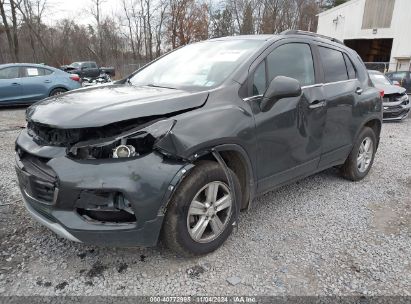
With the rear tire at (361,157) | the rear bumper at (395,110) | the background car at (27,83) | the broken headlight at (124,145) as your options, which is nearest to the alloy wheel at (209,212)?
the broken headlight at (124,145)

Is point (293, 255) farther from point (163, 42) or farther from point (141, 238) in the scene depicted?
point (163, 42)

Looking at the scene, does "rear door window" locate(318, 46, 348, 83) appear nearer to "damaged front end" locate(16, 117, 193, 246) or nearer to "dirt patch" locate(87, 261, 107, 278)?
"damaged front end" locate(16, 117, 193, 246)

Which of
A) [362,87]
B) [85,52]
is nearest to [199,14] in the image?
[85,52]

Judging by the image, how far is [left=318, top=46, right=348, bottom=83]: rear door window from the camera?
12.7 ft

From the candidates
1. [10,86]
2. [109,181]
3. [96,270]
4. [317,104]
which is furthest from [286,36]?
[10,86]

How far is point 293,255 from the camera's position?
290cm

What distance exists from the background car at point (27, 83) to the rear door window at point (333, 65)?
9.20 meters

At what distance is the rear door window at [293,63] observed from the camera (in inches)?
128

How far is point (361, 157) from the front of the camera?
4.60m

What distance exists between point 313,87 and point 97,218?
2.51m

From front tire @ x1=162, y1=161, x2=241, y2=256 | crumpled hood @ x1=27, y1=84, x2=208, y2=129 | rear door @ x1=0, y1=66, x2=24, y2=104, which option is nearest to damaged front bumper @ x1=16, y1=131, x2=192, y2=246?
front tire @ x1=162, y1=161, x2=241, y2=256

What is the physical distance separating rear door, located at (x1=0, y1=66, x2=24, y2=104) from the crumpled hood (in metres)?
8.54

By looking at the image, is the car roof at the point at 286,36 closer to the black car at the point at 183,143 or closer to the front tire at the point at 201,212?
the black car at the point at 183,143

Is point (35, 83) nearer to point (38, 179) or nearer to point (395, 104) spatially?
point (38, 179)
